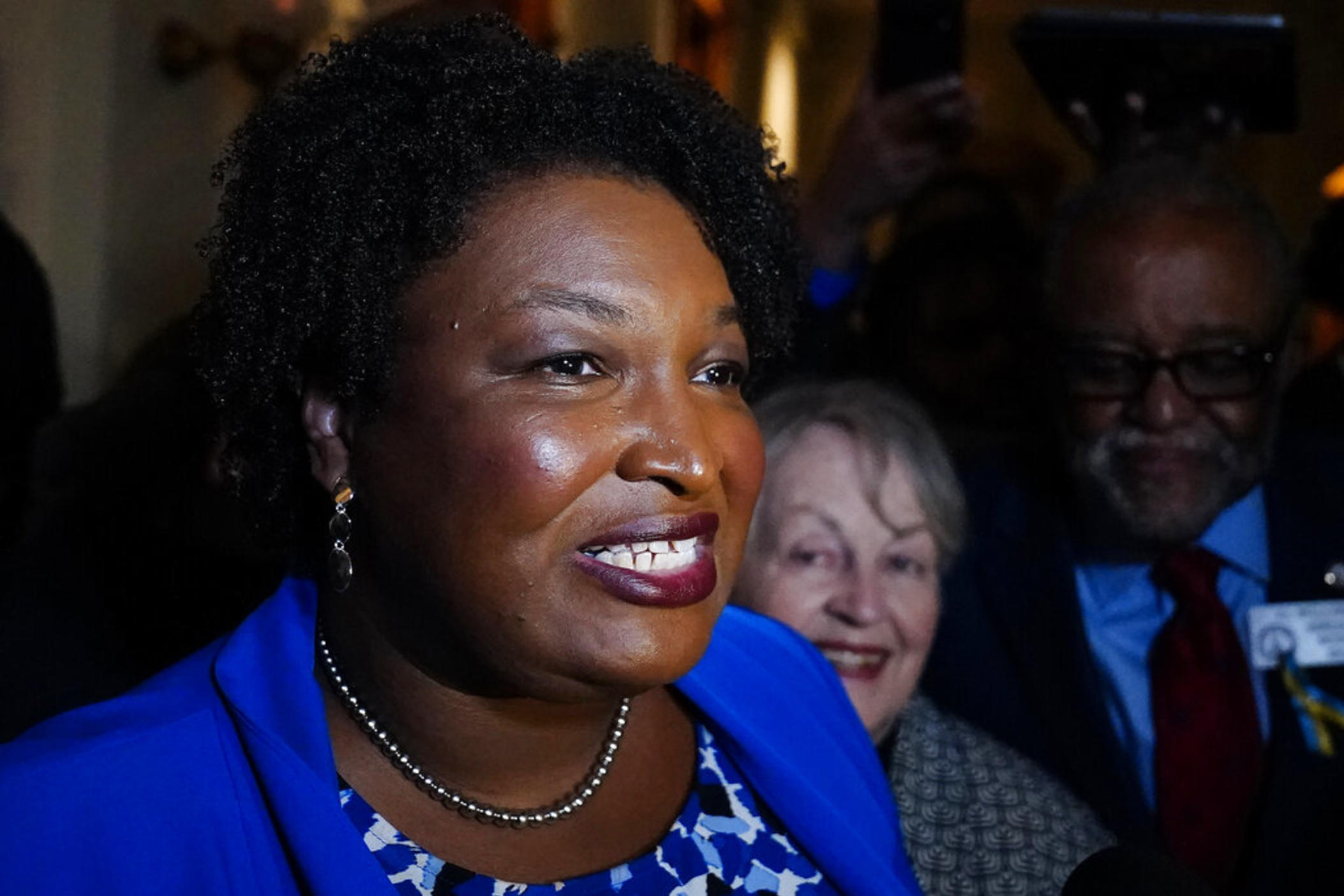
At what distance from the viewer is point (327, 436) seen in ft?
4.58

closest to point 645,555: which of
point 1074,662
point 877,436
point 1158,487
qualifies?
point 877,436

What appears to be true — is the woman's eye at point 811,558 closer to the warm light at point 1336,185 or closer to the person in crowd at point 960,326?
the person in crowd at point 960,326

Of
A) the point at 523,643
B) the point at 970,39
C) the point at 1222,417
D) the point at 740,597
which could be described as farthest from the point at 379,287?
the point at 970,39

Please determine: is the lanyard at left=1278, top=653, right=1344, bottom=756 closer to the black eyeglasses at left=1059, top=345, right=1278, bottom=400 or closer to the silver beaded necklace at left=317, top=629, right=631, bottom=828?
the black eyeglasses at left=1059, top=345, right=1278, bottom=400

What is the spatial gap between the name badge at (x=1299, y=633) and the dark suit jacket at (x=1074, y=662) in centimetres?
3

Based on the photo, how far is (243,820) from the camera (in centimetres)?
122

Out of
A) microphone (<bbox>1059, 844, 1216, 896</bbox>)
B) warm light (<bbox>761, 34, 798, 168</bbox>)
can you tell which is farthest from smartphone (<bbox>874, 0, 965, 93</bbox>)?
warm light (<bbox>761, 34, 798, 168</bbox>)

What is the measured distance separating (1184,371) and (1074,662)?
59cm

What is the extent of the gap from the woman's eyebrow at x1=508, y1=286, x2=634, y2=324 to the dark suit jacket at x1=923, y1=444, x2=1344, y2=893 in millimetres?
1384

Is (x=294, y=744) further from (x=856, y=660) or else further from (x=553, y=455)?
(x=856, y=660)

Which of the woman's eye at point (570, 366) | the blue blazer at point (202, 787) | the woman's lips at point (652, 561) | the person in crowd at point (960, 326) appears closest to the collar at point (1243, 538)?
the person in crowd at point (960, 326)

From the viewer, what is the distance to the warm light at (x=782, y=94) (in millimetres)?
7195

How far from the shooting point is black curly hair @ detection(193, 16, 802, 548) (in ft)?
4.36

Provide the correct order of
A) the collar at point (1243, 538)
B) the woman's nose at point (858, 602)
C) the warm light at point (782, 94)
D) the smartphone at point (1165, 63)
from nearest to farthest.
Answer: the woman's nose at point (858, 602) < the collar at point (1243, 538) < the smartphone at point (1165, 63) < the warm light at point (782, 94)
